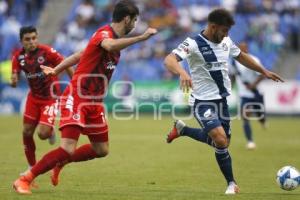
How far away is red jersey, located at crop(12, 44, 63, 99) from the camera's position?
41.3 feet

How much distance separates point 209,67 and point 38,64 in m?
3.44

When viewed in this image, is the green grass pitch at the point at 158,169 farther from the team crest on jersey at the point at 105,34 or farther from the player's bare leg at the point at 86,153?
the team crest on jersey at the point at 105,34

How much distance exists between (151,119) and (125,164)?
15651mm

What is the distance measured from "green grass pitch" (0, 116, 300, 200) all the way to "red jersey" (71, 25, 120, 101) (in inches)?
57.3

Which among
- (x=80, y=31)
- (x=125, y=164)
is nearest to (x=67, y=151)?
(x=125, y=164)

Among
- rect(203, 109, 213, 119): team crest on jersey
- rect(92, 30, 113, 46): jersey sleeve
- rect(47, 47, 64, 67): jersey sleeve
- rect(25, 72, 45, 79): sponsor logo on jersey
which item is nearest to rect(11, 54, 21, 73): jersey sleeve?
rect(25, 72, 45, 79): sponsor logo on jersey

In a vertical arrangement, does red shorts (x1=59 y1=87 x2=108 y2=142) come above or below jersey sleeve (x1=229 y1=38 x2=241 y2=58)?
below

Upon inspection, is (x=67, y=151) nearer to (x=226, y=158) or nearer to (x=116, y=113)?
(x=226, y=158)

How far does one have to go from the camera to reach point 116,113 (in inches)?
1275

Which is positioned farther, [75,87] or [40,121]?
[40,121]

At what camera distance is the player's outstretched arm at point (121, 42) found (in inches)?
352

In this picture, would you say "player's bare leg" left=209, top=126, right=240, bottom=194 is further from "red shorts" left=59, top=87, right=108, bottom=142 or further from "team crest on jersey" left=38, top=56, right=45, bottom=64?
"team crest on jersey" left=38, top=56, right=45, bottom=64

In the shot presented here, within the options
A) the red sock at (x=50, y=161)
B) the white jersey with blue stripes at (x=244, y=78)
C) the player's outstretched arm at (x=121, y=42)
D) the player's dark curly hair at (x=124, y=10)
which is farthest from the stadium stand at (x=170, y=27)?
the player's outstretched arm at (x=121, y=42)

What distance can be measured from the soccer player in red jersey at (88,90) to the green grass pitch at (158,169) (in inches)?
20.5
